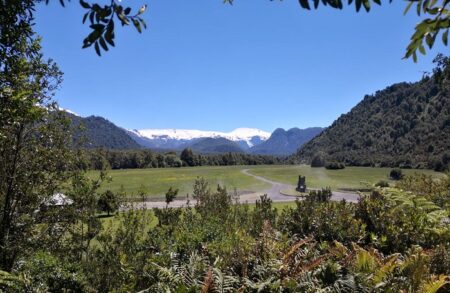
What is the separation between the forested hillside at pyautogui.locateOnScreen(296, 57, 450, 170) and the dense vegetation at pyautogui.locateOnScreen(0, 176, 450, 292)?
57683mm

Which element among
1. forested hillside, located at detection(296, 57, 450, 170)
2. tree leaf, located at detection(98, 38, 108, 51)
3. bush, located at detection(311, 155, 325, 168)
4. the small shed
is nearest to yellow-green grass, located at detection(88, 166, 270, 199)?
bush, located at detection(311, 155, 325, 168)

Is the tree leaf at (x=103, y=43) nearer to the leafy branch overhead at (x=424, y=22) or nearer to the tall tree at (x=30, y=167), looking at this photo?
the leafy branch overhead at (x=424, y=22)

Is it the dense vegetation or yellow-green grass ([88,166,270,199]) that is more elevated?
the dense vegetation

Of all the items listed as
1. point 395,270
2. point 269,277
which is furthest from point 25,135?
point 395,270

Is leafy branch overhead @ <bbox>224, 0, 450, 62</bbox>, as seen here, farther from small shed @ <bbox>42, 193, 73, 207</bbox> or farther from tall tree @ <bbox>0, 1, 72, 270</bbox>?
small shed @ <bbox>42, 193, 73, 207</bbox>

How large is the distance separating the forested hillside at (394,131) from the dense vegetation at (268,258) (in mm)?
57683

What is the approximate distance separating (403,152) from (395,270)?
99.2 meters

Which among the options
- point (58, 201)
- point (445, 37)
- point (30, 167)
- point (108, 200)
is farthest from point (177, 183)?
point (445, 37)

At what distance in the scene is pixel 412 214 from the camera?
7.39m

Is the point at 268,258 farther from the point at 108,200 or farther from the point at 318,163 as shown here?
the point at 318,163

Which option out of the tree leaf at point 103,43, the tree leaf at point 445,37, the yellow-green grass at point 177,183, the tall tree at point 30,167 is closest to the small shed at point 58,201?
the tall tree at point 30,167

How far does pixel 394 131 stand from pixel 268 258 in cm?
11850

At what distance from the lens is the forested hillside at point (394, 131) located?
81.7 meters

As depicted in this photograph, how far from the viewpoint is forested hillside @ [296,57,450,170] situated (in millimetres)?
81688
